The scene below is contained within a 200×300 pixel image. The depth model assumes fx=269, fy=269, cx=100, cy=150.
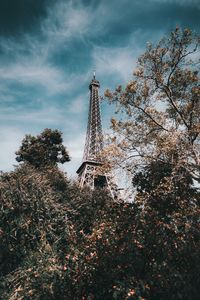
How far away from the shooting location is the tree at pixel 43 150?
3031cm

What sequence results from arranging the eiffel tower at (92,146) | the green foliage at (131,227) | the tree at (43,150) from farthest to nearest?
the eiffel tower at (92,146)
the tree at (43,150)
the green foliage at (131,227)

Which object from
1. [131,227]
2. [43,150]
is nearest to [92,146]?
[43,150]

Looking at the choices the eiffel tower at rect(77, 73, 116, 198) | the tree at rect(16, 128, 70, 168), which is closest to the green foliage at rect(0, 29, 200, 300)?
the tree at rect(16, 128, 70, 168)

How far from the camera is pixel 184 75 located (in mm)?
14664

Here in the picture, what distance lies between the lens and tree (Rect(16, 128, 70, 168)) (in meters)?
30.3

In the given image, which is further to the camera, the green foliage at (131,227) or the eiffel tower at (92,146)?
the eiffel tower at (92,146)

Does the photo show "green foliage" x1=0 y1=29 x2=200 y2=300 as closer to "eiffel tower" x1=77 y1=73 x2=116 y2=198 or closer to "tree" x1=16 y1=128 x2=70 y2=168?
"tree" x1=16 y1=128 x2=70 y2=168

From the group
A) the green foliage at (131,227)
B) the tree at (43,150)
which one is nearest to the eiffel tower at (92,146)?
the tree at (43,150)

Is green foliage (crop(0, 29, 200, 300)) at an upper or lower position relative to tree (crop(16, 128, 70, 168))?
lower

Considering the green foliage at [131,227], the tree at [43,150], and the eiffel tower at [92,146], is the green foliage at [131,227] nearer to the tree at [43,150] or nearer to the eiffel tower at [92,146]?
the tree at [43,150]

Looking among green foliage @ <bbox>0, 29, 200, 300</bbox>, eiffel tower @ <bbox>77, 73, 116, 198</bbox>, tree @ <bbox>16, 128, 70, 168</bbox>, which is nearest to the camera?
green foliage @ <bbox>0, 29, 200, 300</bbox>

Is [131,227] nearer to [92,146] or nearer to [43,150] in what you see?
[43,150]

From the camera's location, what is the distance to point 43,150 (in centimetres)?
3069

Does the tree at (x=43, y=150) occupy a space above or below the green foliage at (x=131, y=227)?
above
